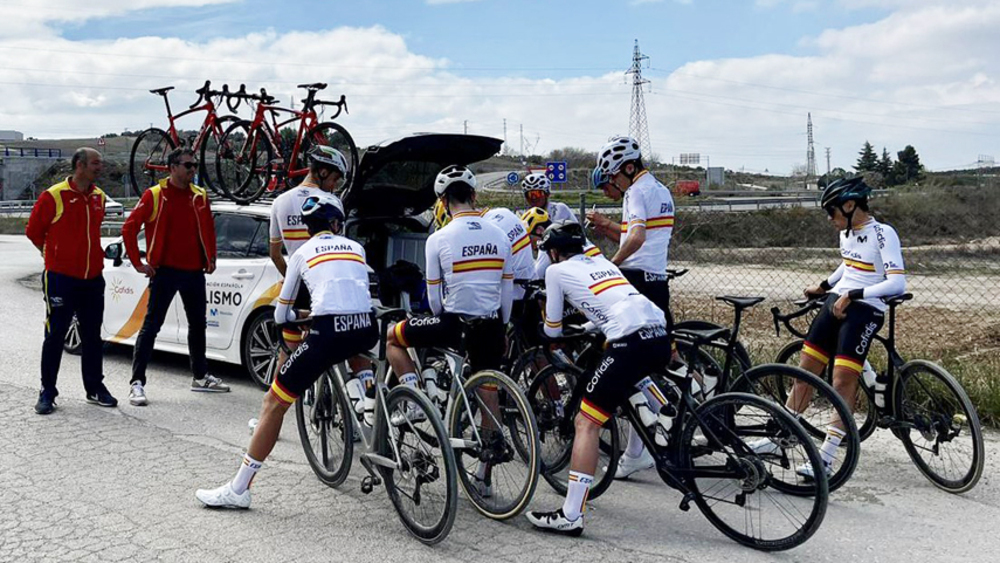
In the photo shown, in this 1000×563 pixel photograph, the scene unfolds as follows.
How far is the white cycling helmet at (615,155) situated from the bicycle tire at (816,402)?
5.59ft

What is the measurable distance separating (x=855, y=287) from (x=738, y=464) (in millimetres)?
1678

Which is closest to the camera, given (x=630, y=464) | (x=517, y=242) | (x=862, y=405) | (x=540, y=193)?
(x=630, y=464)

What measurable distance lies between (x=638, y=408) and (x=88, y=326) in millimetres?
4902

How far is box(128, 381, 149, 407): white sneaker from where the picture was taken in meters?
7.55

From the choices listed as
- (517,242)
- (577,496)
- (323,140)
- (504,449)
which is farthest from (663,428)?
(323,140)

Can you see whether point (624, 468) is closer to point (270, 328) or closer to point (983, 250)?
point (270, 328)

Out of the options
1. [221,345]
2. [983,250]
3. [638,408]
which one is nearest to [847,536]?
[638,408]

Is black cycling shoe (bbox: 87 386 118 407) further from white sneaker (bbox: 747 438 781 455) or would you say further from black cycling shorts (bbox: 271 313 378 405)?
white sneaker (bbox: 747 438 781 455)

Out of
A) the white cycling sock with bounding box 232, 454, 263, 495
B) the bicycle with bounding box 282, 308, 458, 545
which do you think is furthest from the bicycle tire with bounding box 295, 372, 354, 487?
the white cycling sock with bounding box 232, 454, 263, 495

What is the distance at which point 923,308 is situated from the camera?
46.7ft

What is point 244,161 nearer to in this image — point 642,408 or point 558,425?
point 558,425

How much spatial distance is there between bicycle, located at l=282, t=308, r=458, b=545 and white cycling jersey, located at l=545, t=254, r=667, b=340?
0.95 meters

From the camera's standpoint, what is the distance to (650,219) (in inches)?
248

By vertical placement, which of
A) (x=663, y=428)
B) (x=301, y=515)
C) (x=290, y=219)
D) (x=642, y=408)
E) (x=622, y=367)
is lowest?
(x=301, y=515)
